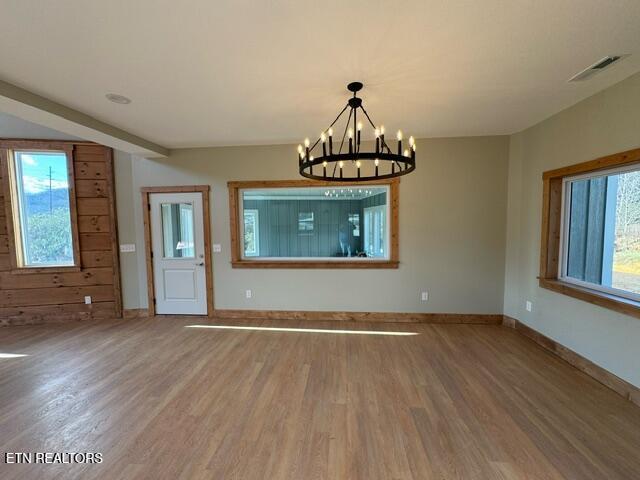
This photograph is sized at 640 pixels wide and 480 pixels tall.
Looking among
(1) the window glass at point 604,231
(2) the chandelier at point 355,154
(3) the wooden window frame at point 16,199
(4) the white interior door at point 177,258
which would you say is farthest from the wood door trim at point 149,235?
(1) the window glass at point 604,231

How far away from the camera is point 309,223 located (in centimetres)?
452

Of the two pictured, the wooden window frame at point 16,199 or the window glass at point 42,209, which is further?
the window glass at point 42,209

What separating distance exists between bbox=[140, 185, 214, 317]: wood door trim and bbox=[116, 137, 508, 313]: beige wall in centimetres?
9

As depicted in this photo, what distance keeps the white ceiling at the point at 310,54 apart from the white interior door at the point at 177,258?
5.54ft

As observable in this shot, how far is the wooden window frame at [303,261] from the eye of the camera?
162 inches

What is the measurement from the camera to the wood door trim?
4.39 m

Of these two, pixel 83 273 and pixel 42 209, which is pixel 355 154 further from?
pixel 42 209

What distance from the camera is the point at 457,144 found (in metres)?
3.97

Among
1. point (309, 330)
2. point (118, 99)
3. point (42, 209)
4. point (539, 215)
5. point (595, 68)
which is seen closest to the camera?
point (595, 68)

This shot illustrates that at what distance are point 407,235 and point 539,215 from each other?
1574mm

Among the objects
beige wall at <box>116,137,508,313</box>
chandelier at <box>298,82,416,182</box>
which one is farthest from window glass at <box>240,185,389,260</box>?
chandelier at <box>298,82,416,182</box>

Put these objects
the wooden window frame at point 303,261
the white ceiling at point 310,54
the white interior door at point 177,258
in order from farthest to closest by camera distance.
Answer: the white interior door at point 177,258
the wooden window frame at point 303,261
the white ceiling at point 310,54

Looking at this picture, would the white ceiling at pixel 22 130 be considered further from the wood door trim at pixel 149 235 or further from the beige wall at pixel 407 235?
the wood door trim at pixel 149 235

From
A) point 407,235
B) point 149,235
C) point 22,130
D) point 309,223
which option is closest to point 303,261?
point 309,223
